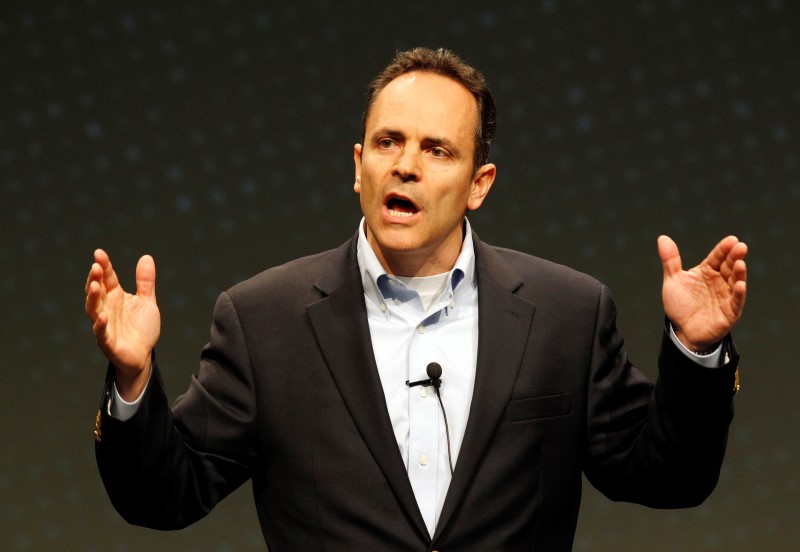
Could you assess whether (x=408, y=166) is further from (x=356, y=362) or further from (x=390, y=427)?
(x=390, y=427)

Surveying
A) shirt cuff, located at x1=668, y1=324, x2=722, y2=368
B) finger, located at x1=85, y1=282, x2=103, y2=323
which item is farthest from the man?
finger, located at x1=85, y1=282, x2=103, y2=323

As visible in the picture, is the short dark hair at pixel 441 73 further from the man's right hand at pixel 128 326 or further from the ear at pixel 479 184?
the man's right hand at pixel 128 326

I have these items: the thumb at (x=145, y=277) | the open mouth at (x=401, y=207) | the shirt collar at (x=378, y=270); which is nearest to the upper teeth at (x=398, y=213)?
the open mouth at (x=401, y=207)

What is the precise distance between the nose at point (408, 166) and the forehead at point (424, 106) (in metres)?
0.05

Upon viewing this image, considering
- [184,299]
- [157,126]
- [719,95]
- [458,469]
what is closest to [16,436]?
[184,299]

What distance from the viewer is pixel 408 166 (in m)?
2.16

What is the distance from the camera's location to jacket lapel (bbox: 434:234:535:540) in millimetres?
2068

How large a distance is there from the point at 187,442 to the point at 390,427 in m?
0.38

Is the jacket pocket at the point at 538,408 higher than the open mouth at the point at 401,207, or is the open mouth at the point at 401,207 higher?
the open mouth at the point at 401,207

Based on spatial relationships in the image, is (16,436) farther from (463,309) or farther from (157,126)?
(463,309)

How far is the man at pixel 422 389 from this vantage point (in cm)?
202

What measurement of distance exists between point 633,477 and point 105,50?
2.13 meters

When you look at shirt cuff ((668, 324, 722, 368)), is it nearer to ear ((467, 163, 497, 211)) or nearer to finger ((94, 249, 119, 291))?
ear ((467, 163, 497, 211))

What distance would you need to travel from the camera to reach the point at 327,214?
3561 mm
